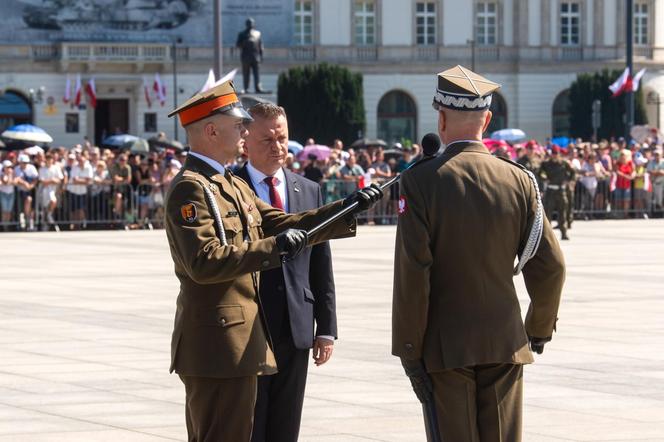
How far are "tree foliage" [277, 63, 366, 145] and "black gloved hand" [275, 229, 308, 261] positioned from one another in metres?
→ 60.1

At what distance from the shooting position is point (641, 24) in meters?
74.1

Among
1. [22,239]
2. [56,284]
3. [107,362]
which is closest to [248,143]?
[107,362]

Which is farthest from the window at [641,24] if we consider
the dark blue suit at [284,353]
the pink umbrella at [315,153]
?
the dark blue suit at [284,353]

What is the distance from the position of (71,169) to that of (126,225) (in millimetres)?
1535

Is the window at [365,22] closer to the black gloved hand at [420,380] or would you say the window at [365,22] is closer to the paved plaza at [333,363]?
the paved plaza at [333,363]

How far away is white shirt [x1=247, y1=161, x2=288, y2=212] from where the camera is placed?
6.97 metres

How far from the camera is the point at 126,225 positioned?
29.2 meters

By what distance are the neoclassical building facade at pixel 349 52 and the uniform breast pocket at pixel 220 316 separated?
6052 centimetres

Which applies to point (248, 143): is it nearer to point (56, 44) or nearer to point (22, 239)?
point (22, 239)

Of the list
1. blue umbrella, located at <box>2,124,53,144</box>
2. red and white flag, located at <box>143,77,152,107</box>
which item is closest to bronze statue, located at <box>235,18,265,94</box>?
blue umbrella, located at <box>2,124,53,144</box>

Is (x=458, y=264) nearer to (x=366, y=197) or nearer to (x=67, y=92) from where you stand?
(x=366, y=197)

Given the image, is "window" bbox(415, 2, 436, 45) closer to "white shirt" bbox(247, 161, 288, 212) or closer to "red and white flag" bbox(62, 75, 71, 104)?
"red and white flag" bbox(62, 75, 71, 104)

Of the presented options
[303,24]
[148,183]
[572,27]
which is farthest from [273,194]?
[572,27]

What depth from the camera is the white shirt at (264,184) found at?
22.9ft
